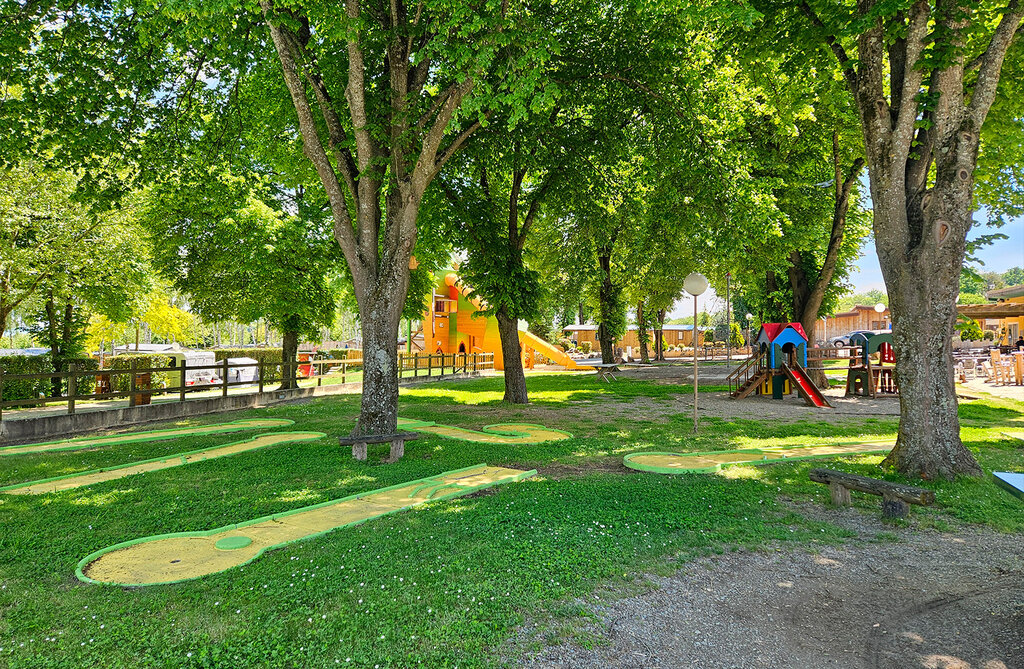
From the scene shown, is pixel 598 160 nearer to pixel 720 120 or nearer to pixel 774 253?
pixel 720 120

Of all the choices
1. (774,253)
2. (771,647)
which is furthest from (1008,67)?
(771,647)

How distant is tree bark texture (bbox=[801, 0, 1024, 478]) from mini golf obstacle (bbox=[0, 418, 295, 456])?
1105 centimetres

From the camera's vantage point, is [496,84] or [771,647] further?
[496,84]

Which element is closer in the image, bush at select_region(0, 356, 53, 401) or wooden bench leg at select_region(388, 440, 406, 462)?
wooden bench leg at select_region(388, 440, 406, 462)

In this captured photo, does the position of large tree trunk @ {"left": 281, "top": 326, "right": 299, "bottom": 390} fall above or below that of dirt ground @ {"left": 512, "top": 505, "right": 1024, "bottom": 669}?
above

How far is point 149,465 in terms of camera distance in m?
8.05

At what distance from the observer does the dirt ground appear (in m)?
3.12

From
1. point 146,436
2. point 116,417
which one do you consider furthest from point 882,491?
point 116,417

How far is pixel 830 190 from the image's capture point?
17.5 metres

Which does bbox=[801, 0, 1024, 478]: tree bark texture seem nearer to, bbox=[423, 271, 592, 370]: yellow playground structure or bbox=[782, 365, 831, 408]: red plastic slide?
bbox=[782, 365, 831, 408]: red plastic slide

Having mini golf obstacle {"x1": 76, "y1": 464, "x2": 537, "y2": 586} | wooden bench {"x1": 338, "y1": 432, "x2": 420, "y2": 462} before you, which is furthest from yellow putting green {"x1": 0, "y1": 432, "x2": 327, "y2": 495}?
mini golf obstacle {"x1": 76, "y1": 464, "x2": 537, "y2": 586}

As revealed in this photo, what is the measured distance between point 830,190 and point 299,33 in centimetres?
1560

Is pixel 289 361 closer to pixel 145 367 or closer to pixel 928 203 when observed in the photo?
pixel 145 367

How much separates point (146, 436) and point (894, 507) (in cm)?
1159
